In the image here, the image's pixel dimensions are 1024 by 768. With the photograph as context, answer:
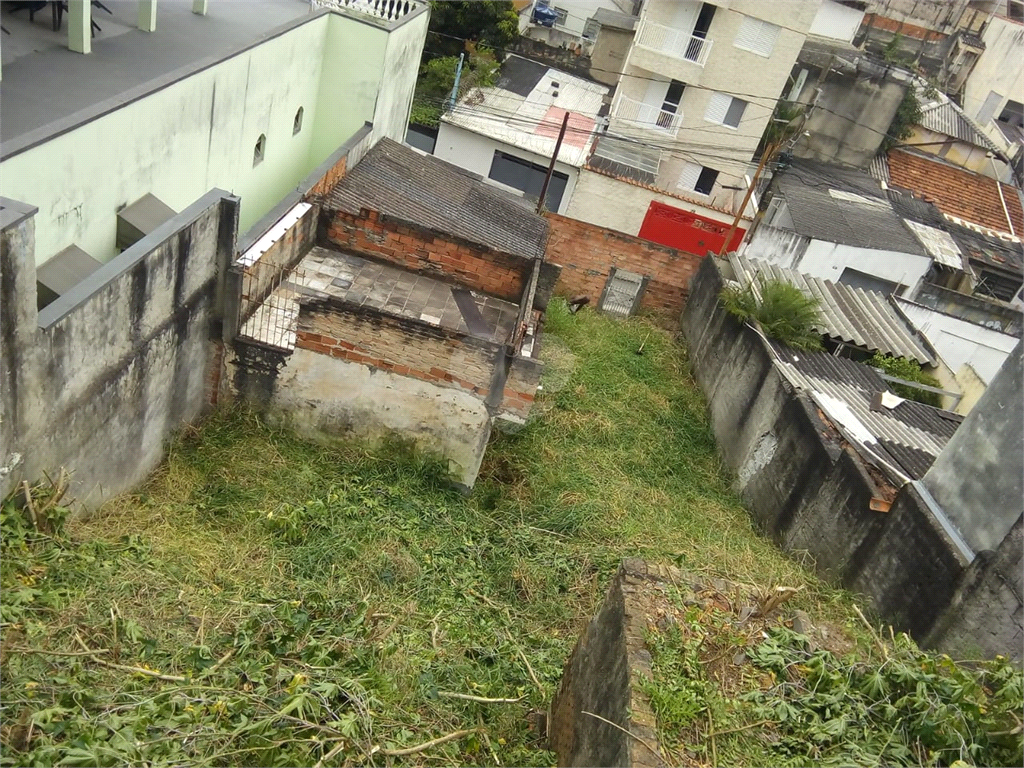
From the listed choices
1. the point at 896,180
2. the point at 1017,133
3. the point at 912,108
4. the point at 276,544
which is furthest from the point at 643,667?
the point at 1017,133

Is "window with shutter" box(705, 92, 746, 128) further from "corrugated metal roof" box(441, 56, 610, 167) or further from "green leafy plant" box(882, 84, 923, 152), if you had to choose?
"green leafy plant" box(882, 84, 923, 152)

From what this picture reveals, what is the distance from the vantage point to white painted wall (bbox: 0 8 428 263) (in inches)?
234

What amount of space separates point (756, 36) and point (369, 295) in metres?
14.1

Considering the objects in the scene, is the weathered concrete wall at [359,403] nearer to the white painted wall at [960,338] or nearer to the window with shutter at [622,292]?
the window with shutter at [622,292]

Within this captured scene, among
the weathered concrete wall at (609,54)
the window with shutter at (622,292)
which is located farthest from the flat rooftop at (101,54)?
the weathered concrete wall at (609,54)

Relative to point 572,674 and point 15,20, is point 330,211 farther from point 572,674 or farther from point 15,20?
point 572,674

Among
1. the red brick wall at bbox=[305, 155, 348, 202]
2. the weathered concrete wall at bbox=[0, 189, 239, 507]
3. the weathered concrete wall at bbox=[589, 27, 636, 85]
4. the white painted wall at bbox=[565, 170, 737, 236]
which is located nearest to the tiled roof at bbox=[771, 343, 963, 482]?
the red brick wall at bbox=[305, 155, 348, 202]

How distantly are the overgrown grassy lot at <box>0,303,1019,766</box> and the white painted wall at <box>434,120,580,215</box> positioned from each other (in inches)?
362

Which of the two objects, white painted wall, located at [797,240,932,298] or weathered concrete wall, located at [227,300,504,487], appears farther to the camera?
white painted wall, located at [797,240,932,298]

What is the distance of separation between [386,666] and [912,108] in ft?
78.9

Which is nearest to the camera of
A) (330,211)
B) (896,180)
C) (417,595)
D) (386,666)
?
(386,666)

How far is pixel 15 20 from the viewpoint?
321 inches

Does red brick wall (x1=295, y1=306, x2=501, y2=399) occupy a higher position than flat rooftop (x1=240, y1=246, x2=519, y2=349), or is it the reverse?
red brick wall (x1=295, y1=306, x2=501, y2=399)

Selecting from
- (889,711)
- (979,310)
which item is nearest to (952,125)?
(979,310)
